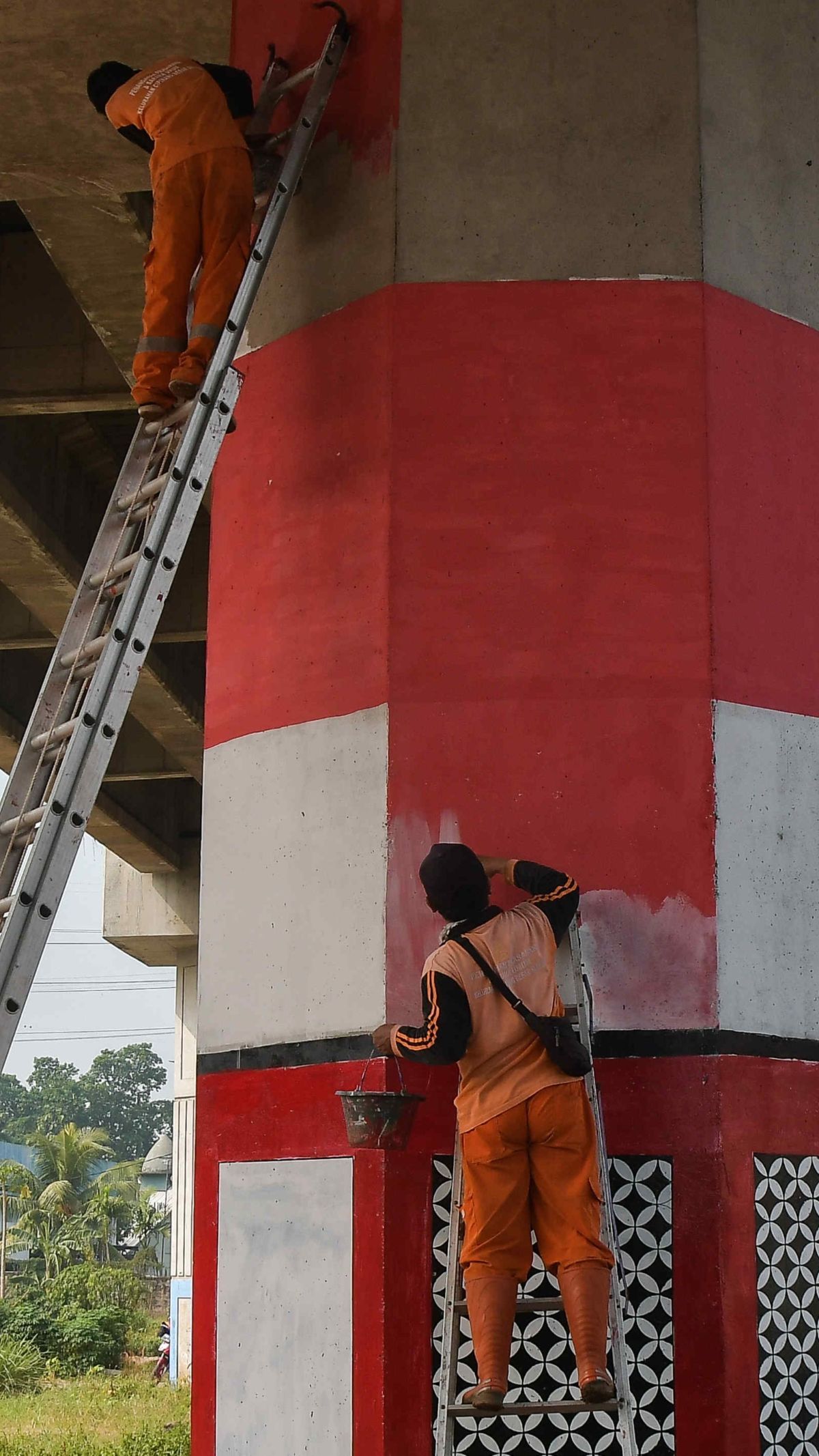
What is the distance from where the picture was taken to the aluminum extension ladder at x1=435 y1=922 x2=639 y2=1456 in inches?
215

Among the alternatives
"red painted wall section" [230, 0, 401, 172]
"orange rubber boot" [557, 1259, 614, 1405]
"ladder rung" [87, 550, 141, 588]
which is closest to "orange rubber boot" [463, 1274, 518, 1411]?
"orange rubber boot" [557, 1259, 614, 1405]

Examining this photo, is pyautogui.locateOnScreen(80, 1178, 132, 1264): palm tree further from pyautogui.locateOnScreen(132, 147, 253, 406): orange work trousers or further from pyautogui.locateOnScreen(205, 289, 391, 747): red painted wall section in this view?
pyautogui.locateOnScreen(132, 147, 253, 406): orange work trousers

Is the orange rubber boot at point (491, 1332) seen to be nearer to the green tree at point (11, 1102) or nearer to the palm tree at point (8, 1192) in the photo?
the palm tree at point (8, 1192)

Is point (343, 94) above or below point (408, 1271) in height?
above

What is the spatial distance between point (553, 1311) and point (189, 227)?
14.8 ft

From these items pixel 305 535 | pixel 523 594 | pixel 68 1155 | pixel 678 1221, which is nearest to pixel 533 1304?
pixel 678 1221

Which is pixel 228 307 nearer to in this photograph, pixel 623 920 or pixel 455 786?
pixel 455 786

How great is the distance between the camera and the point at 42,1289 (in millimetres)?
39438

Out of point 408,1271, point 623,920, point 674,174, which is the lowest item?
point 408,1271

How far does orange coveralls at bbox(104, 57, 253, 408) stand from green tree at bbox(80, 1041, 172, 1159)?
124615mm

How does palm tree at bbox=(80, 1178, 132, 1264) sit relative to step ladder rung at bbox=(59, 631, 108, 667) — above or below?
below

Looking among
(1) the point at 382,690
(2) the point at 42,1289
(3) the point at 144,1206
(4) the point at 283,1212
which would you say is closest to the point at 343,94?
(1) the point at 382,690

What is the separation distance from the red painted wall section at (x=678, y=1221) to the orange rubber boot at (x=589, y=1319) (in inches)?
31.0

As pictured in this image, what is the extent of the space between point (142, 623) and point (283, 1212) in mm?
2364
